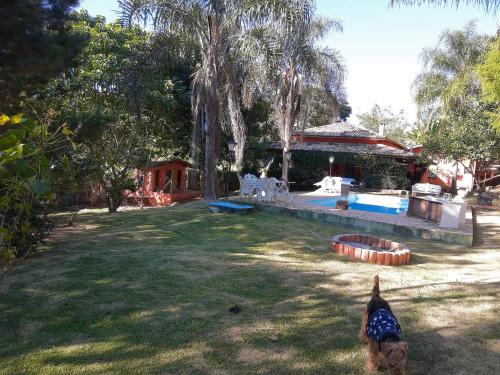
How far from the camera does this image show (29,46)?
13.5 ft

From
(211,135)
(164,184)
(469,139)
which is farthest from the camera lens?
(164,184)

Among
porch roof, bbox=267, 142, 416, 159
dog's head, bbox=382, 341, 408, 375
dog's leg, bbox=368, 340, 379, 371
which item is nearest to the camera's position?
dog's head, bbox=382, 341, 408, 375

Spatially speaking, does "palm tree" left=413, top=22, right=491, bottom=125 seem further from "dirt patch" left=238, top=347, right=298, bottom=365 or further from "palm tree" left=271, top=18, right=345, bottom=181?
"dirt patch" left=238, top=347, right=298, bottom=365

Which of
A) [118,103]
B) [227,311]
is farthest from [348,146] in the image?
[227,311]

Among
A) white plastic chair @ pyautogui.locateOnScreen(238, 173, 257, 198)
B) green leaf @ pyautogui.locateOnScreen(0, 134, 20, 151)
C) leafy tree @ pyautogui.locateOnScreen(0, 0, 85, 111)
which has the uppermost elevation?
leafy tree @ pyautogui.locateOnScreen(0, 0, 85, 111)

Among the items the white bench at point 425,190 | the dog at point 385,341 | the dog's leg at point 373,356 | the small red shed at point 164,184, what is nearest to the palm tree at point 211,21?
the small red shed at point 164,184

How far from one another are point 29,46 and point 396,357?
14.0ft

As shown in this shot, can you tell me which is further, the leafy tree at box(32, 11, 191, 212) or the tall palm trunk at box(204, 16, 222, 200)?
the tall palm trunk at box(204, 16, 222, 200)

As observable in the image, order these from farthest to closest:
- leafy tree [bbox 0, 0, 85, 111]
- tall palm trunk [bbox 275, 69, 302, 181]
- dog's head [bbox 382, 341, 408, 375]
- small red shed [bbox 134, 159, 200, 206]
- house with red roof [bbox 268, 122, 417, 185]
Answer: house with red roof [bbox 268, 122, 417, 185] → small red shed [bbox 134, 159, 200, 206] → tall palm trunk [bbox 275, 69, 302, 181] → leafy tree [bbox 0, 0, 85, 111] → dog's head [bbox 382, 341, 408, 375]

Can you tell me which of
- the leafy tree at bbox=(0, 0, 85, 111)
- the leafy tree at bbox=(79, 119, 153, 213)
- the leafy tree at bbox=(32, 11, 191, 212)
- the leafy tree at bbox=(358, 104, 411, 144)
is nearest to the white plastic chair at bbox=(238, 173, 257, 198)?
the leafy tree at bbox=(32, 11, 191, 212)

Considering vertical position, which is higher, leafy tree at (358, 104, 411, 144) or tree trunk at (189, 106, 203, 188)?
leafy tree at (358, 104, 411, 144)

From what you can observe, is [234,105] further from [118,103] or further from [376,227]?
[376,227]

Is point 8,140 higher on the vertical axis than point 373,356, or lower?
higher

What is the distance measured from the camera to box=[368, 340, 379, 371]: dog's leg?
3.16 m
